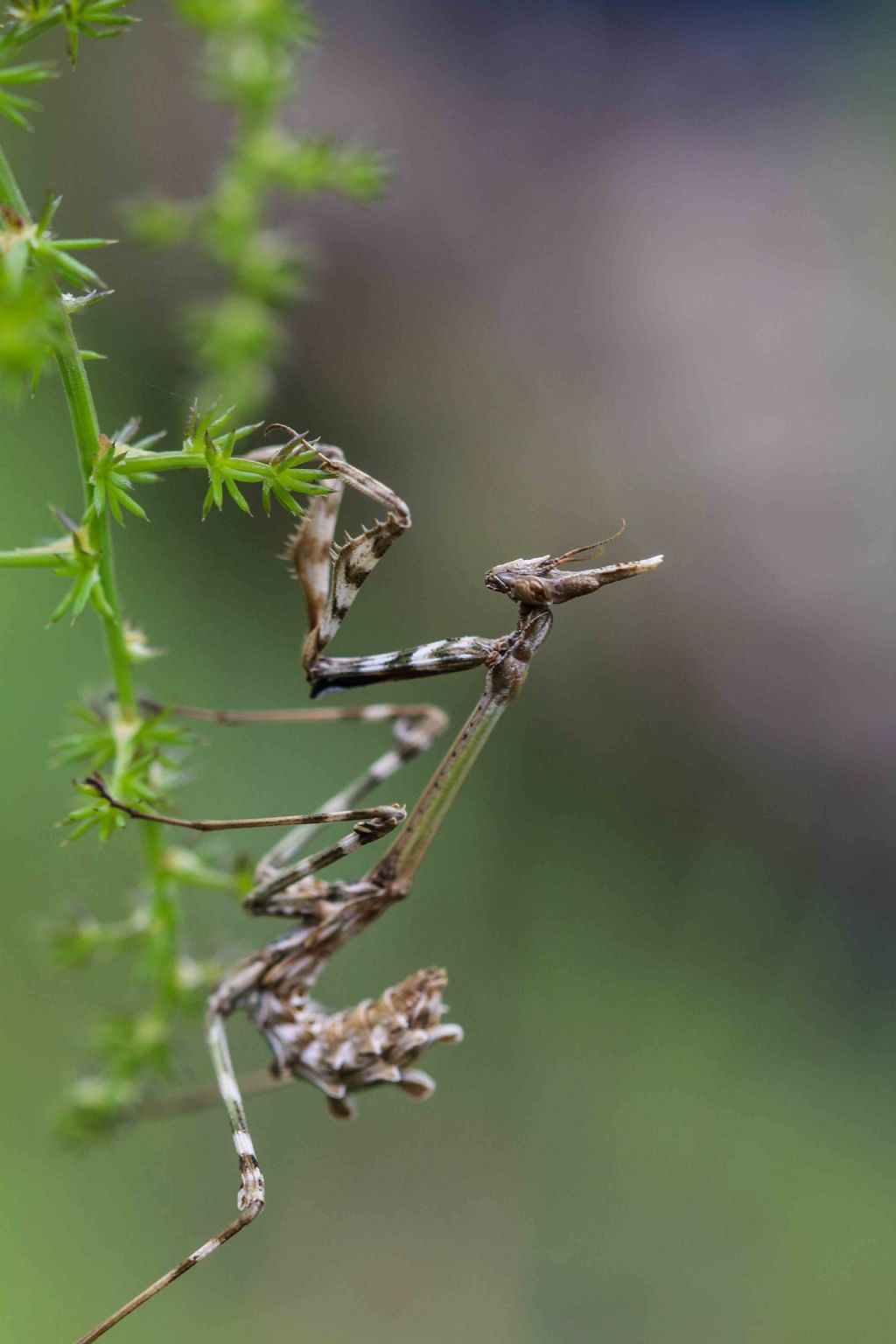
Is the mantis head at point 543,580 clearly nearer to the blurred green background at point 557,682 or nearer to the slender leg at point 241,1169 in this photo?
the slender leg at point 241,1169

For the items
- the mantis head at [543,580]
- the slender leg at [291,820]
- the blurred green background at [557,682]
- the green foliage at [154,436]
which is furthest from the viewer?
the blurred green background at [557,682]

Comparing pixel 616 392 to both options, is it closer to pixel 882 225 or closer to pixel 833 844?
pixel 882 225

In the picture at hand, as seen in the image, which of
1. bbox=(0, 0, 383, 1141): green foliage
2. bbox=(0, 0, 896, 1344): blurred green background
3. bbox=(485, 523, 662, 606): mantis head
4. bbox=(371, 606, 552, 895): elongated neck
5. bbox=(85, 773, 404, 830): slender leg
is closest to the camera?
bbox=(0, 0, 383, 1141): green foliage

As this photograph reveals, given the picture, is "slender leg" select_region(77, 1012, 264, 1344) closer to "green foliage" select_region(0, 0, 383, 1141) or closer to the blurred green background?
"green foliage" select_region(0, 0, 383, 1141)

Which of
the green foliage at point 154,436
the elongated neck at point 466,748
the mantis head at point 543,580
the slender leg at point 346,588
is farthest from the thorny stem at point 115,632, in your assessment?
the mantis head at point 543,580

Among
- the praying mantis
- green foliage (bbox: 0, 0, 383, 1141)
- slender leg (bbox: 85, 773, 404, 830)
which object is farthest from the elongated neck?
green foliage (bbox: 0, 0, 383, 1141)

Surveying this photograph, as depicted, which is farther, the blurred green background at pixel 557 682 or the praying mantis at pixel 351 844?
the blurred green background at pixel 557 682
